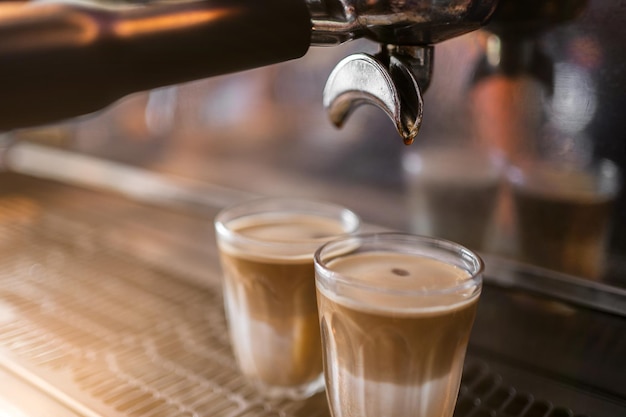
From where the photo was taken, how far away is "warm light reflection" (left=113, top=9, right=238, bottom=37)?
1.05 ft

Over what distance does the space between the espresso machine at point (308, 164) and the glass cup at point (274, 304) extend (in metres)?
0.02

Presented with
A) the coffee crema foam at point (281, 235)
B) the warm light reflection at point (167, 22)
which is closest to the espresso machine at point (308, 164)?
the warm light reflection at point (167, 22)

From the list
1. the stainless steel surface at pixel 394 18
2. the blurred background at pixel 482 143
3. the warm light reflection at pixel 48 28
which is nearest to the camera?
the warm light reflection at pixel 48 28

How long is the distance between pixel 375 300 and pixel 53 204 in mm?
656

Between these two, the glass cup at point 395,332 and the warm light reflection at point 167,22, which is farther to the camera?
the glass cup at point 395,332

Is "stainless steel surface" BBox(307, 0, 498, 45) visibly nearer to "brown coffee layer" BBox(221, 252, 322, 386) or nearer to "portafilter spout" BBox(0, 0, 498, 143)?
"portafilter spout" BBox(0, 0, 498, 143)

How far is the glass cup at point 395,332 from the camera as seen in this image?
425mm

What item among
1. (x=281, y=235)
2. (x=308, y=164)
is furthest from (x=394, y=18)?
(x=308, y=164)

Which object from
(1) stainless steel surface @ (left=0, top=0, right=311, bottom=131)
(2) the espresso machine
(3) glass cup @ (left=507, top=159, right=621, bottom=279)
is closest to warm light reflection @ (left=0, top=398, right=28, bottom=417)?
(2) the espresso machine

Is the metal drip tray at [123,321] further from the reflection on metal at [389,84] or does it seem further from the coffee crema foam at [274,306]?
the reflection on metal at [389,84]

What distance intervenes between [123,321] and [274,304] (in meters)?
0.20

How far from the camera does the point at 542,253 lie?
22.5 inches

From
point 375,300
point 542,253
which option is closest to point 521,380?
point 542,253

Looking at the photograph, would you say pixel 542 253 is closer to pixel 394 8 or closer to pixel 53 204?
pixel 394 8
